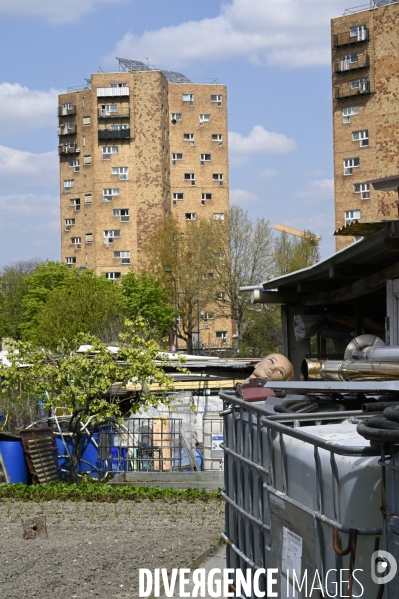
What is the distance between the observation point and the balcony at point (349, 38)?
220ft

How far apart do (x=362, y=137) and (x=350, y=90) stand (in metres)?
3.63

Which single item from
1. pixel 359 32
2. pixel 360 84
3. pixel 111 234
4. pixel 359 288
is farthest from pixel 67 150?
pixel 359 288

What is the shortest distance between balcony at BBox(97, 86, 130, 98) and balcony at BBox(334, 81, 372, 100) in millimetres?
29099

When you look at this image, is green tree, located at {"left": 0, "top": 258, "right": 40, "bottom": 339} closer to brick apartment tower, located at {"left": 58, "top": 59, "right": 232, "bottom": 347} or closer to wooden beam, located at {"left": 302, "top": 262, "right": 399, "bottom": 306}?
brick apartment tower, located at {"left": 58, "top": 59, "right": 232, "bottom": 347}

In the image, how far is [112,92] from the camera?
3620 inches

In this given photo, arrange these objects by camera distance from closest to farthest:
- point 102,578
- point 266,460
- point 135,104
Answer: point 266,460 → point 102,578 → point 135,104

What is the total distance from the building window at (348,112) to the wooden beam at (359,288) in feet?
180

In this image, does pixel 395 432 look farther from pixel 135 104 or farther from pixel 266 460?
pixel 135 104

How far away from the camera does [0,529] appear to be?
432 inches

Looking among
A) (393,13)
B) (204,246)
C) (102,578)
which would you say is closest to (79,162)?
(204,246)

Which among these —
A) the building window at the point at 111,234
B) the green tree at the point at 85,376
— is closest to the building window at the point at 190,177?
the building window at the point at 111,234

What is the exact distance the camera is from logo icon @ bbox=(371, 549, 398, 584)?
10.6 ft

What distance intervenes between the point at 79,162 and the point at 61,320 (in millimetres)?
38402

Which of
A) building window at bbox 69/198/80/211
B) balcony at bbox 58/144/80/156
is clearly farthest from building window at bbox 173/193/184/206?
balcony at bbox 58/144/80/156
